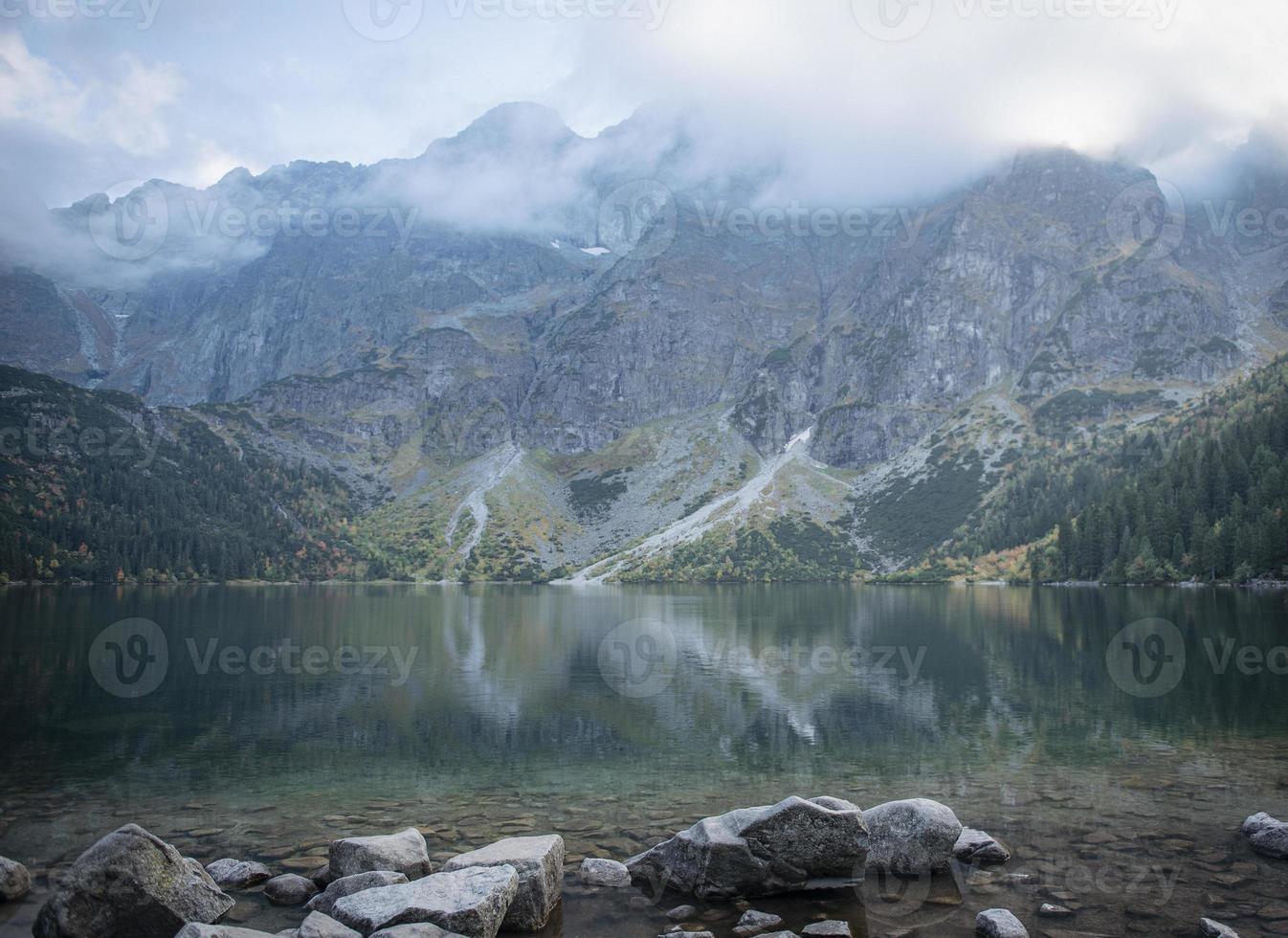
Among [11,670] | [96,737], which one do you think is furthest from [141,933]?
[11,670]

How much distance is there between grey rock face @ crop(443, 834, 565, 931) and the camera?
1581 cm

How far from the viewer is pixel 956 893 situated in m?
17.0

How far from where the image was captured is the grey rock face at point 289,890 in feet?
55.7

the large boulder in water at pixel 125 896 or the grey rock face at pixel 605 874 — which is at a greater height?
the large boulder in water at pixel 125 896

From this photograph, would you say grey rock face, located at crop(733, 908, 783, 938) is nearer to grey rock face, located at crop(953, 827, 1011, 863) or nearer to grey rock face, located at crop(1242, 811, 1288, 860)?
grey rock face, located at crop(953, 827, 1011, 863)

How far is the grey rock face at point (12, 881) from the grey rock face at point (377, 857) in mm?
6335

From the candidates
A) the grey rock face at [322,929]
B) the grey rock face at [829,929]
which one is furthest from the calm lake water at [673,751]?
the grey rock face at [322,929]

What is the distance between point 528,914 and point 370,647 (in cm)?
5893

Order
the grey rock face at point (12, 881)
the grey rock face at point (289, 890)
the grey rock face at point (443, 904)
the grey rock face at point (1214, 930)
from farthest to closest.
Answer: the grey rock face at point (289, 890), the grey rock face at point (12, 881), the grey rock face at point (443, 904), the grey rock face at point (1214, 930)

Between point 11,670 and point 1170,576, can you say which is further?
point 1170,576

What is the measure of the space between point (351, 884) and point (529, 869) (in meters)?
3.73

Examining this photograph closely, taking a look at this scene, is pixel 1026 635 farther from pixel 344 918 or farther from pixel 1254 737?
pixel 344 918
